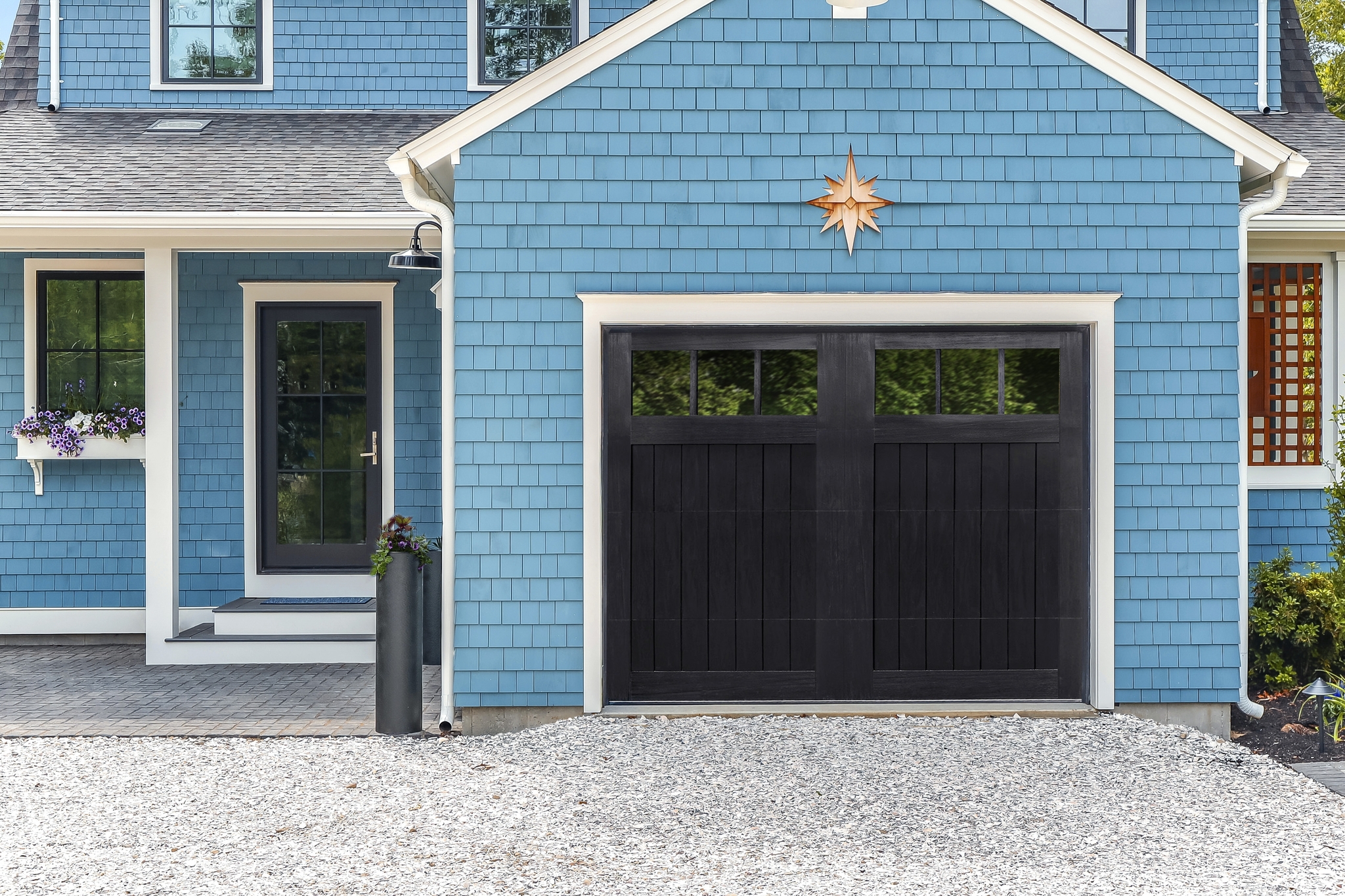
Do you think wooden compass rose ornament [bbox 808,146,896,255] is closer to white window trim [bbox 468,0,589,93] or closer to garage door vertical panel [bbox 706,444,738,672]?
garage door vertical panel [bbox 706,444,738,672]

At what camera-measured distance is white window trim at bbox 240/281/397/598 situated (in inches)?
313

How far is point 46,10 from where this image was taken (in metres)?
8.89

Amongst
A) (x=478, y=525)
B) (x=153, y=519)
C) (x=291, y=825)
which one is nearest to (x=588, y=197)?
(x=478, y=525)

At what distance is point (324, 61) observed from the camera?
8.96 m

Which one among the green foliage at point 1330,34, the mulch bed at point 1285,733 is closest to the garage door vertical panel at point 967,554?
the mulch bed at point 1285,733

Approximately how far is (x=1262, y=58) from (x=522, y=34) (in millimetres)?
5839

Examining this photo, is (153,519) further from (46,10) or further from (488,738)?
(46,10)

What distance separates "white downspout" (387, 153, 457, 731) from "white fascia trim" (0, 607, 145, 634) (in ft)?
11.7

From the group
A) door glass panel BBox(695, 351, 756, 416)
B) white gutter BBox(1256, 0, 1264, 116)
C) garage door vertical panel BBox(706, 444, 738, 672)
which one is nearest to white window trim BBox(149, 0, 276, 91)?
door glass panel BBox(695, 351, 756, 416)

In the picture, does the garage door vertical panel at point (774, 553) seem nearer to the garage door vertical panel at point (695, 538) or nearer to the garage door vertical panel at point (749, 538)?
the garage door vertical panel at point (749, 538)

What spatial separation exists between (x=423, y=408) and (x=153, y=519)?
6.20ft

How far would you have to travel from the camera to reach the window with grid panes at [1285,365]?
742 cm

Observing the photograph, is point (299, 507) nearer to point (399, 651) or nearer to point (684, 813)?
point (399, 651)

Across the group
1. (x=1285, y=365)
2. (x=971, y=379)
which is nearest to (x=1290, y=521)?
(x=1285, y=365)
